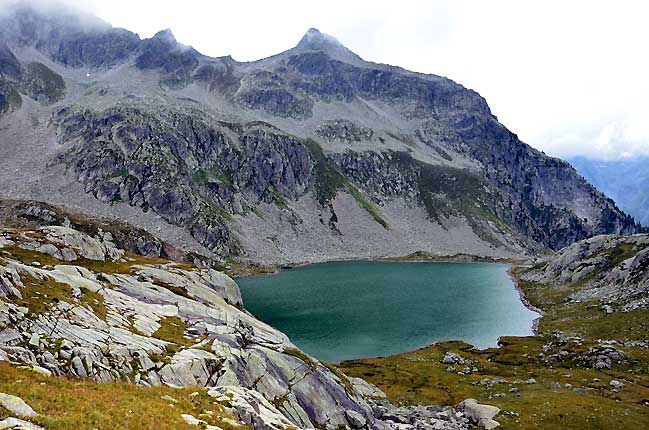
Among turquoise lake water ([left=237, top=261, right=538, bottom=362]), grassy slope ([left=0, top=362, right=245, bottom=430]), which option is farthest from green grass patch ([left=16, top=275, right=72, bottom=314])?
turquoise lake water ([left=237, top=261, right=538, bottom=362])

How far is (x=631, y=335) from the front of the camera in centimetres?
9719

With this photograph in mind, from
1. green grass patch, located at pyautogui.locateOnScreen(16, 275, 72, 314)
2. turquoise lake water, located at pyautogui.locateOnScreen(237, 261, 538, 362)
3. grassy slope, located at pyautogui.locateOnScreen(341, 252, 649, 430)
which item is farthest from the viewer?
turquoise lake water, located at pyautogui.locateOnScreen(237, 261, 538, 362)

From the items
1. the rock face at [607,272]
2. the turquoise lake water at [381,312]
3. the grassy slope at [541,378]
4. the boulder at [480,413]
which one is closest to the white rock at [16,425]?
the boulder at [480,413]

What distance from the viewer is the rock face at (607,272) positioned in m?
124

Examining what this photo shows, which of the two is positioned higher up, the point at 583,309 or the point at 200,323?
the point at 583,309

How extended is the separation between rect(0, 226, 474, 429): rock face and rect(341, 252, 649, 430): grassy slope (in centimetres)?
1189

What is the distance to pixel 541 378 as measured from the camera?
254ft

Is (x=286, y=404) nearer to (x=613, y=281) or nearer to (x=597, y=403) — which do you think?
(x=597, y=403)

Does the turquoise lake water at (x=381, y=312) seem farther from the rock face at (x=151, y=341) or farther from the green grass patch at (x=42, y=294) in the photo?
the green grass patch at (x=42, y=294)

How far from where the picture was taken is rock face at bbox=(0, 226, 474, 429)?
29031 millimetres

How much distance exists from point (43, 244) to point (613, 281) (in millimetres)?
158697

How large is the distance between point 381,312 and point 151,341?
4074 inches

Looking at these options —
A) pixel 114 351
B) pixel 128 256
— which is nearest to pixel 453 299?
pixel 128 256

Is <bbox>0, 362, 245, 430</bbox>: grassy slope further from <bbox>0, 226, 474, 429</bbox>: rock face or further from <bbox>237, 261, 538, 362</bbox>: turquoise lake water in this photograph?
<bbox>237, 261, 538, 362</bbox>: turquoise lake water
